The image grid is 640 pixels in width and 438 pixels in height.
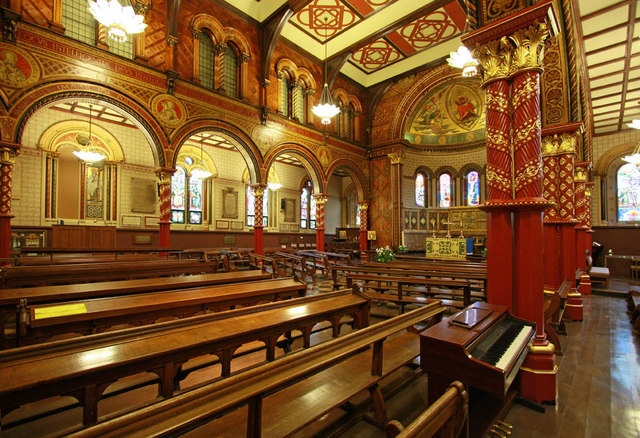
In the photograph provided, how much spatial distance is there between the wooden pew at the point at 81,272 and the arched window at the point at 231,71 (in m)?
7.35

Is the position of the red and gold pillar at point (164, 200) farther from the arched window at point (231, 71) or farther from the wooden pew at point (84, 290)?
the wooden pew at point (84, 290)

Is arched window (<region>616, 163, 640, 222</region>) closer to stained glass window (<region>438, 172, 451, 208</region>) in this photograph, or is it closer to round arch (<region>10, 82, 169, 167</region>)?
stained glass window (<region>438, 172, 451, 208</region>)

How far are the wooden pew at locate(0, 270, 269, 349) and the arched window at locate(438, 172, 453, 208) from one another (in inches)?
585

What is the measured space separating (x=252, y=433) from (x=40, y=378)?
1.11m

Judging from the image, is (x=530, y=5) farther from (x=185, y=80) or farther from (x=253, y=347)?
(x=185, y=80)

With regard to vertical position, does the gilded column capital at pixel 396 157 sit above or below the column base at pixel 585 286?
above

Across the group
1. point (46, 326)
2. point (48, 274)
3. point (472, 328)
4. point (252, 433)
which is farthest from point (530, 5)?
point (48, 274)

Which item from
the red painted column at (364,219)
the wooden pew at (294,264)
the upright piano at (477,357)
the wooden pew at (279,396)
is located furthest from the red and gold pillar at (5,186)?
the red painted column at (364,219)

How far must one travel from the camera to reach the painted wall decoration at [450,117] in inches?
611

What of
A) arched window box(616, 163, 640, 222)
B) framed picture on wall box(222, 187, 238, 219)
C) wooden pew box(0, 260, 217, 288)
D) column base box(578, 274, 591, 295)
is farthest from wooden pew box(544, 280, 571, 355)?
framed picture on wall box(222, 187, 238, 219)

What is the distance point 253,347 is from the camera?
319 cm

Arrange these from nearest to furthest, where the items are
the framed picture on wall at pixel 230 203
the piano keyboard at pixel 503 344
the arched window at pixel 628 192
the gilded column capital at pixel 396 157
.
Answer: the piano keyboard at pixel 503 344 < the arched window at pixel 628 192 < the gilded column capital at pixel 396 157 < the framed picture on wall at pixel 230 203

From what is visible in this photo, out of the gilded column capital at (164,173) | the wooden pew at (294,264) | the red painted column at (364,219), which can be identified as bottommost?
the wooden pew at (294,264)

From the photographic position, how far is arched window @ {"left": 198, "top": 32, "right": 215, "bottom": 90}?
10.0m
